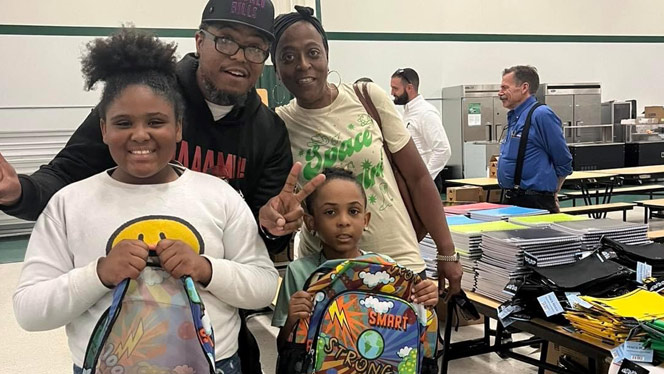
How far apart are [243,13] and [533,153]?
3.33 metres

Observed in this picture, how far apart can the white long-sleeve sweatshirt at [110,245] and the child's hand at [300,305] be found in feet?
0.48

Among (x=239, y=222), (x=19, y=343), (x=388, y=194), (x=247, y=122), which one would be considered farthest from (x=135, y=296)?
(x=19, y=343)

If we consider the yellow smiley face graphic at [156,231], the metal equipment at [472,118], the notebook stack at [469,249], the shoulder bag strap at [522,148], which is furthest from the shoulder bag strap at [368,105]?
the metal equipment at [472,118]

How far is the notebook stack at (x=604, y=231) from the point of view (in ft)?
8.27

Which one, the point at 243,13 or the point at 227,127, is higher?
the point at 243,13

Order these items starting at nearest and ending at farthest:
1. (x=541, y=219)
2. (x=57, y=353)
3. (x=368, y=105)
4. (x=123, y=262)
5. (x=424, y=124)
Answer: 1. (x=123, y=262)
2. (x=368, y=105)
3. (x=541, y=219)
4. (x=57, y=353)
5. (x=424, y=124)

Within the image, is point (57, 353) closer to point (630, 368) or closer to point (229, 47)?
point (229, 47)

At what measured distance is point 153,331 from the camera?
1.19 m

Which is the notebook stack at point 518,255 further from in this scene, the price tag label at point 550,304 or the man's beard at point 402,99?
the man's beard at point 402,99

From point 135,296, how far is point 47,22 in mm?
8248

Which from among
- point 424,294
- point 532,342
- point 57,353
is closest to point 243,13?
point 424,294

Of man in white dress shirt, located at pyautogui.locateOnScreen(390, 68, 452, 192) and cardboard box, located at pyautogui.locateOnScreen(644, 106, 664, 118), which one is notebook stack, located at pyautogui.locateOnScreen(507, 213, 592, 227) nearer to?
man in white dress shirt, located at pyautogui.locateOnScreen(390, 68, 452, 192)

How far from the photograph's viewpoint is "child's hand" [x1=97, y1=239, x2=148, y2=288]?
1150 mm

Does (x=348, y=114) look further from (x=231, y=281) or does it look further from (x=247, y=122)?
(x=231, y=281)
